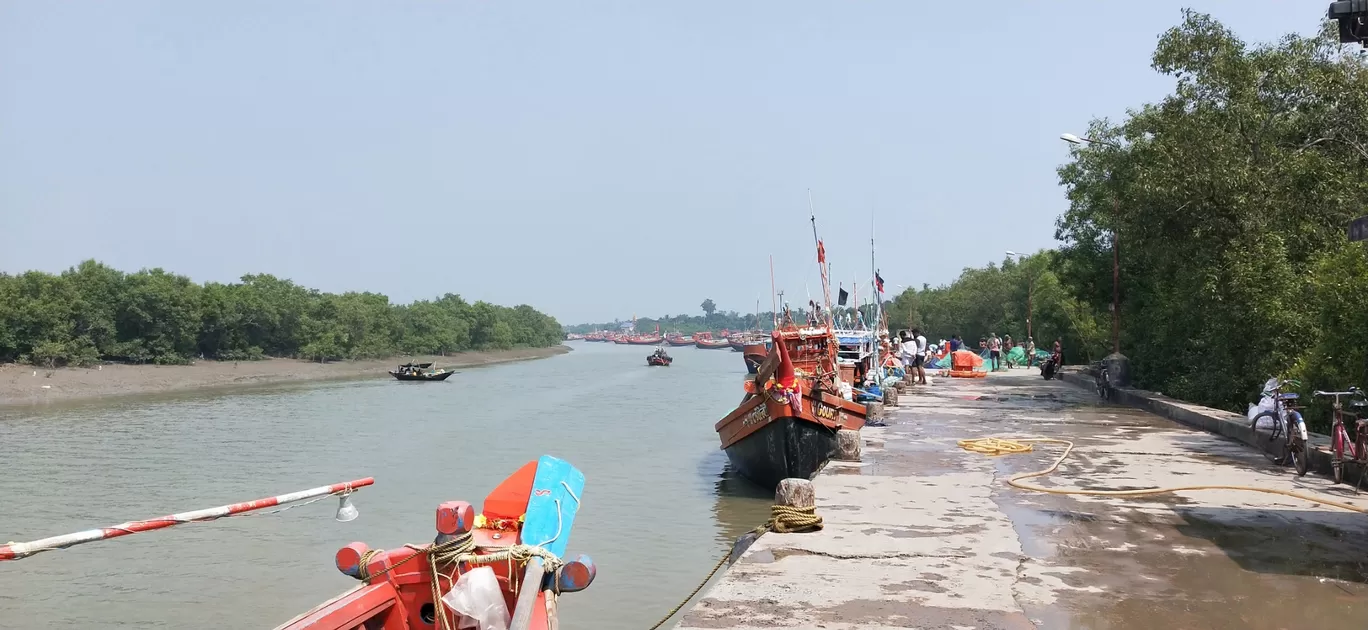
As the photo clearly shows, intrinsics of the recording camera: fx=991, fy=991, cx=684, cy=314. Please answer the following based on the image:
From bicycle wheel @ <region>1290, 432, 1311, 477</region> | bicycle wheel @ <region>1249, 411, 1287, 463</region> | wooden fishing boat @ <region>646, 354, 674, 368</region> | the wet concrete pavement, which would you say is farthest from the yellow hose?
wooden fishing boat @ <region>646, 354, 674, 368</region>

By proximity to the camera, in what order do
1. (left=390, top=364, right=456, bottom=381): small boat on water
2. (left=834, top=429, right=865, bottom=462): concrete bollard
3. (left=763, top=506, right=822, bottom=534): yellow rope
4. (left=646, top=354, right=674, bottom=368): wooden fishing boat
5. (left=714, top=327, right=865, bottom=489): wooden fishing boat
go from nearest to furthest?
1. (left=763, top=506, right=822, bottom=534): yellow rope
2. (left=834, top=429, right=865, bottom=462): concrete bollard
3. (left=714, top=327, right=865, bottom=489): wooden fishing boat
4. (left=390, top=364, right=456, bottom=381): small boat on water
5. (left=646, top=354, right=674, bottom=368): wooden fishing boat

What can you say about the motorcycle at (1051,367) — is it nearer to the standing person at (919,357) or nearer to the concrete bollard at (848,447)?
the standing person at (919,357)

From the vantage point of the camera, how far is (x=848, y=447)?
1308 centimetres

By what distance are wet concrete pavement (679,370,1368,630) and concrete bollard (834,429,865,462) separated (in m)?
0.27

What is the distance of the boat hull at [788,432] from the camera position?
1538 centimetres

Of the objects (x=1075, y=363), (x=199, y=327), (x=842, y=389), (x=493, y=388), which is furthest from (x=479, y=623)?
(x=199, y=327)

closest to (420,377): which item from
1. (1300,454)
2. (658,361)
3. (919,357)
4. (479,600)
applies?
(658,361)

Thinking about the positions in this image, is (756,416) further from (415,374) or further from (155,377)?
(415,374)

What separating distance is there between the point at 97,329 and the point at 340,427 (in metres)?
28.1

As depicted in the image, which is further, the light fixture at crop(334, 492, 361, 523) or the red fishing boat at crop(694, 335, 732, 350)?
the red fishing boat at crop(694, 335, 732, 350)

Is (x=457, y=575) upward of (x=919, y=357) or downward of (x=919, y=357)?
downward

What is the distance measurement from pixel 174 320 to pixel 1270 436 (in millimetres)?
57455

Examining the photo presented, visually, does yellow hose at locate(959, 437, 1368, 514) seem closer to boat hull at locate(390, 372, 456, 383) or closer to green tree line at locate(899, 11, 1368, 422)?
green tree line at locate(899, 11, 1368, 422)

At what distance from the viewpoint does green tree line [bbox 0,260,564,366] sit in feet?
161
